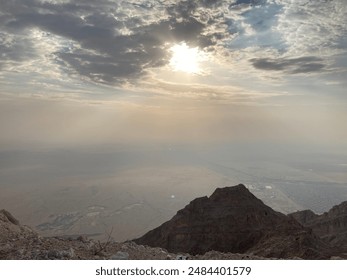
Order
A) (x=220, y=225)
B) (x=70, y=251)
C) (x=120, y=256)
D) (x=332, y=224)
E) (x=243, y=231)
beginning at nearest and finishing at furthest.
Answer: (x=70, y=251) < (x=120, y=256) < (x=243, y=231) < (x=220, y=225) < (x=332, y=224)

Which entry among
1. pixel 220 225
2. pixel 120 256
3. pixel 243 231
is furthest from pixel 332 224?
pixel 120 256

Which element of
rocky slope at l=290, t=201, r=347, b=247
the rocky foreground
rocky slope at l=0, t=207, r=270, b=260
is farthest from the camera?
rocky slope at l=290, t=201, r=347, b=247

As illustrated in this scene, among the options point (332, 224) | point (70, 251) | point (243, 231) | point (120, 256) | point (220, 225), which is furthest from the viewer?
point (332, 224)

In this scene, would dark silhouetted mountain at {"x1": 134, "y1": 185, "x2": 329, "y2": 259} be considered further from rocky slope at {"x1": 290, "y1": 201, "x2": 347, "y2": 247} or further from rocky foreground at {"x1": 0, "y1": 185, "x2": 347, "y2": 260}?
rocky slope at {"x1": 290, "y1": 201, "x2": 347, "y2": 247}

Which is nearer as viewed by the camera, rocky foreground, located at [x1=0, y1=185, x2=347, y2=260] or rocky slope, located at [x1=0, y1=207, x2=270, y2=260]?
rocky slope, located at [x1=0, y1=207, x2=270, y2=260]

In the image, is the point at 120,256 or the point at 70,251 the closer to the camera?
the point at 70,251

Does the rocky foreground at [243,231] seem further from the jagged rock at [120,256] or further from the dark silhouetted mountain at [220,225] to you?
the jagged rock at [120,256]

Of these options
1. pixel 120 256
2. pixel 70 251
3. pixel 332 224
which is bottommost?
pixel 332 224

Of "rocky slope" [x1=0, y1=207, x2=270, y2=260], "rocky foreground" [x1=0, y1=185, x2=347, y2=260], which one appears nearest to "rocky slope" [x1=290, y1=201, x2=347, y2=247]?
"rocky foreground" [x1=0, y1=185, x2=347, y2=260]

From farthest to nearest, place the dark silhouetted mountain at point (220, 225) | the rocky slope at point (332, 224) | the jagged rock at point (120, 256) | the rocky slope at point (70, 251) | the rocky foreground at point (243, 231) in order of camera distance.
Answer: the rocky slope at point (332, 224)
the dark silhouetted mountain at point (220, 225)
the rocky foreground at point (243, 231)
the jagged rock at point (120, 256)
the rocky slope at point (70, 251)

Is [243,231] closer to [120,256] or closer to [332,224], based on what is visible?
[332,224]

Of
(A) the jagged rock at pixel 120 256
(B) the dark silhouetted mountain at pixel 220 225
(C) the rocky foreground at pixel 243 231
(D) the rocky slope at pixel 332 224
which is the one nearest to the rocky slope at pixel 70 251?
(A) the jagged rock at pixel 120 256
